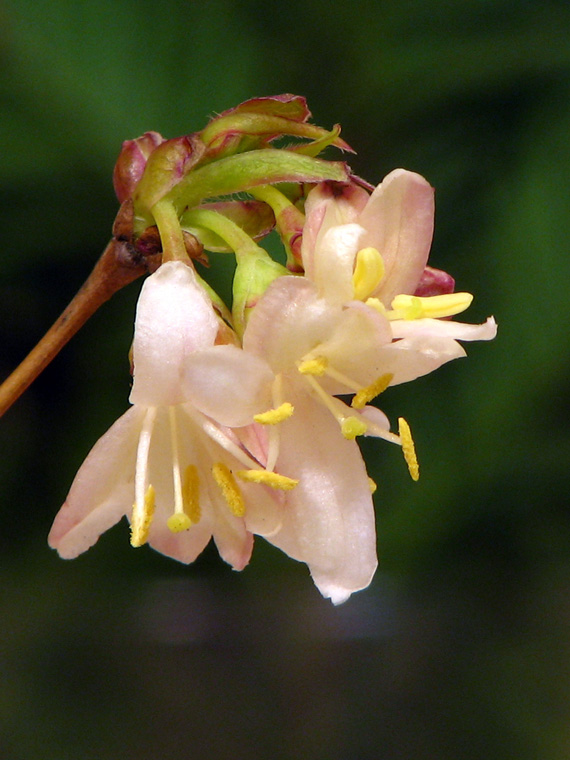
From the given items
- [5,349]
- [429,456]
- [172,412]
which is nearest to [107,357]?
[5,349]

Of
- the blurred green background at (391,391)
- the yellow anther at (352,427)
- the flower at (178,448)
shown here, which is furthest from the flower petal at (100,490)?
the blurred green background at (391,391)

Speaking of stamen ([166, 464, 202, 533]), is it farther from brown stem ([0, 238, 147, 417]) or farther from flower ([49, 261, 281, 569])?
brown stem ([0, 238, 147, 417])

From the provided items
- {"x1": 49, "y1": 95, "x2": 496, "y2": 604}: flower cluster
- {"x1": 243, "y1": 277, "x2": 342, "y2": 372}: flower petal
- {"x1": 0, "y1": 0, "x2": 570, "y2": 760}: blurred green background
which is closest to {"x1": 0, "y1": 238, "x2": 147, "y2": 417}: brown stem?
{"x1": 49, "y1": 95, "x2": 496, "y2": 604}: flower cluster

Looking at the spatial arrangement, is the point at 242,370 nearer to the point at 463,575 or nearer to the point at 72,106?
the point at 72,106

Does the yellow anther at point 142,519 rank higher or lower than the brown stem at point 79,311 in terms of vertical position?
lower

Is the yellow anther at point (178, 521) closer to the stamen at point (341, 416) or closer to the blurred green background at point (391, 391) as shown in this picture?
the stamen at point (341, 416)

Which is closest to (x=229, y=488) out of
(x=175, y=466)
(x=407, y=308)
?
(x=175, y=466)
